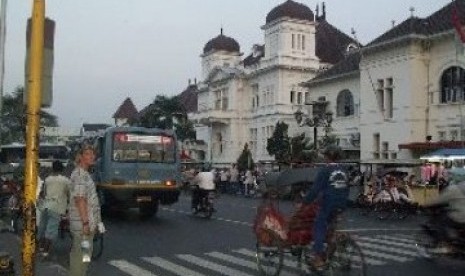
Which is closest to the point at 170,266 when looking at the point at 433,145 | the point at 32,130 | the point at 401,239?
the point at 32,130

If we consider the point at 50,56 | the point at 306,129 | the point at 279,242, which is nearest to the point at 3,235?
the point at 279,242

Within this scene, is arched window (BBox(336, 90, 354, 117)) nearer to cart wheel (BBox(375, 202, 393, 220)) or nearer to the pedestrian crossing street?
cart wheel (BBox(375, 202, 393, 220))

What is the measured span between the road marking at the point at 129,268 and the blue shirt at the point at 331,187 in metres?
3.33

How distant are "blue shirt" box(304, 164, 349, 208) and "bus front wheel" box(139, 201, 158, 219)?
503 inches

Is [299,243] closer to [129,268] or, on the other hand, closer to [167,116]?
[129,268]

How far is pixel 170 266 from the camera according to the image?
1201 centimetres

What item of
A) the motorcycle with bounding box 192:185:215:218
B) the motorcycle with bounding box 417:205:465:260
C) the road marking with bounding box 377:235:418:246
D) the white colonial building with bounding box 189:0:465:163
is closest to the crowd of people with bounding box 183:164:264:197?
the white colonial building with bounding box 189:0:465:163

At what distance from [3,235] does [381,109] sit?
120ft

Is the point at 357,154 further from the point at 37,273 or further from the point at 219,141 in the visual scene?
the point at 37,273

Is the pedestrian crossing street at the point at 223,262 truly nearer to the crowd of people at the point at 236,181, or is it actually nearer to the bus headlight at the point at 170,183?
the bus headlight at the point at 170,183

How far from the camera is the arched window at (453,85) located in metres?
42.2

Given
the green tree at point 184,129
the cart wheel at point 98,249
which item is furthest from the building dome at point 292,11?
the cart wheel at point 98,249

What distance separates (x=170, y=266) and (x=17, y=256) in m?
2.60

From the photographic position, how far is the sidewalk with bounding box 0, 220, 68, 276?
1054cm
